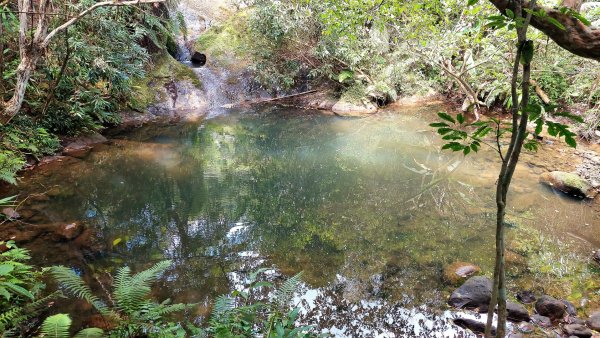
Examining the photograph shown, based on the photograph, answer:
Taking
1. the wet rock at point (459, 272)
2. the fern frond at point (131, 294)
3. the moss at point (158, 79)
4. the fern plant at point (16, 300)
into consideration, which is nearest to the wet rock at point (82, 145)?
the moss at point (158, 79)

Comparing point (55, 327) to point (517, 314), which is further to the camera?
point (517, 314)

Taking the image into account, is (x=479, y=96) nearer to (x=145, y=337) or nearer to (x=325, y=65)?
(x=325, y=65)

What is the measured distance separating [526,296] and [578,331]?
63 centimetres

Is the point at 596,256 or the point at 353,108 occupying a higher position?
the point at 596,256

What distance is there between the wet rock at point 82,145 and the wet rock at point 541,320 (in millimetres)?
7866

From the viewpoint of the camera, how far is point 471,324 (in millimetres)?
3355

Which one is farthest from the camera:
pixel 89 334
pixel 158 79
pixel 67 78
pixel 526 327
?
pixel 158 79

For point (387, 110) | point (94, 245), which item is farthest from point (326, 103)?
point (94, 245)

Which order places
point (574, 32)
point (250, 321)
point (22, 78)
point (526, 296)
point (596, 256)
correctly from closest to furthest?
1. point (574, 32)
2. point (250, 321)
3. point (526, 296)
4. point (596, 256)
5. point (22, 78)

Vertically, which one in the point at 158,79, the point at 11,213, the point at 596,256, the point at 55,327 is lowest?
the point at 158,79

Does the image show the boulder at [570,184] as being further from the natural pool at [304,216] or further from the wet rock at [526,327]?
the wet rock at [526,327]

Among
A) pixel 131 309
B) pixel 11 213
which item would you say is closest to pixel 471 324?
pixel 131 309

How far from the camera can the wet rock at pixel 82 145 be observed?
7344mm

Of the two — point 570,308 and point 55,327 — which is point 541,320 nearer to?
point 570,308
